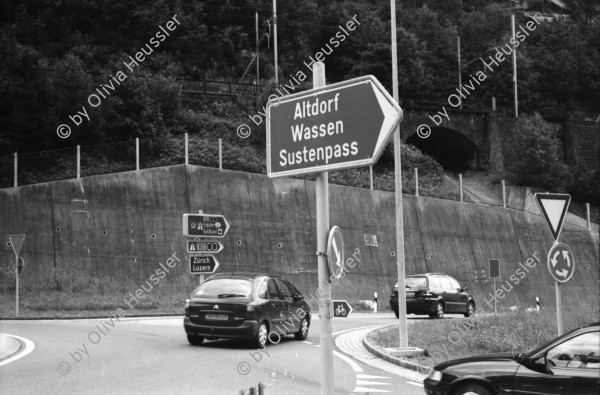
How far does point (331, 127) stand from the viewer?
16.5 ft

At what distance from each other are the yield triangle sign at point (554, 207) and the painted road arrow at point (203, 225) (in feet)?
40.9

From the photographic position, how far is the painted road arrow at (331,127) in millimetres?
4824

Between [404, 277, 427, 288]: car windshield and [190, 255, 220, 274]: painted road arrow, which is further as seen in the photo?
[404, 277, 427, 288]: car windshield

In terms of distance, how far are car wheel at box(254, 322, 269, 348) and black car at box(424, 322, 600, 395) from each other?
708 cm

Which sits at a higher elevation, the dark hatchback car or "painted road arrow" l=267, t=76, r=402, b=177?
"painted road arrow" l=267, t=76, r=402, b=177

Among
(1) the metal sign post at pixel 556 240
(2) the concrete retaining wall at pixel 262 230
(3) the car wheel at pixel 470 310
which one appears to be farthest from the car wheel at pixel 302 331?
(2) the concrete retaining wall at pixel 262 230

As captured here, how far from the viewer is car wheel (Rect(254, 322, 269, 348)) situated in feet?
51.2

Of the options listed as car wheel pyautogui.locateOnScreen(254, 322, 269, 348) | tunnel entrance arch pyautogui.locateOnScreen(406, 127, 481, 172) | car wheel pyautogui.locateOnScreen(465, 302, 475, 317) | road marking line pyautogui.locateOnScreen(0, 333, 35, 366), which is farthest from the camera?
tunnel entrance arch pyautogui.locateOnScreen(406, 127, 481, 172)

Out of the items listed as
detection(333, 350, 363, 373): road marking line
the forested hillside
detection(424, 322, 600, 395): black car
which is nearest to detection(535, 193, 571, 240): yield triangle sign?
detection(424, 322, 600, 395): black car

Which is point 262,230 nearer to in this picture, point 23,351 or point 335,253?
point 23,351

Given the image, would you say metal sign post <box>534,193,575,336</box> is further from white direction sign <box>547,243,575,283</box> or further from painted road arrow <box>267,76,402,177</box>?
painted road arrow <box>267,76,402,177</box>

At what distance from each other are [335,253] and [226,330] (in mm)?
10562

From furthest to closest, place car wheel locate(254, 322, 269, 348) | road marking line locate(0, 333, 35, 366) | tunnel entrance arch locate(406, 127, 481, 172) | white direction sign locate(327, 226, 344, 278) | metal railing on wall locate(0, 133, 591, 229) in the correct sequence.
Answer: tunnel entrance arch locate(406, 127, 481, 172) → metal railing on wall locate(0, 133, 591, 229) → car wheel locate(254, 322, 269, 348) → road marking line locate(0, 333, 35, 366) → white direction sign locate(327, 226, 344, 278)

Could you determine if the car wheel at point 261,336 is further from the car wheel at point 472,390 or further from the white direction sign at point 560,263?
the car wheel at point 472,390
